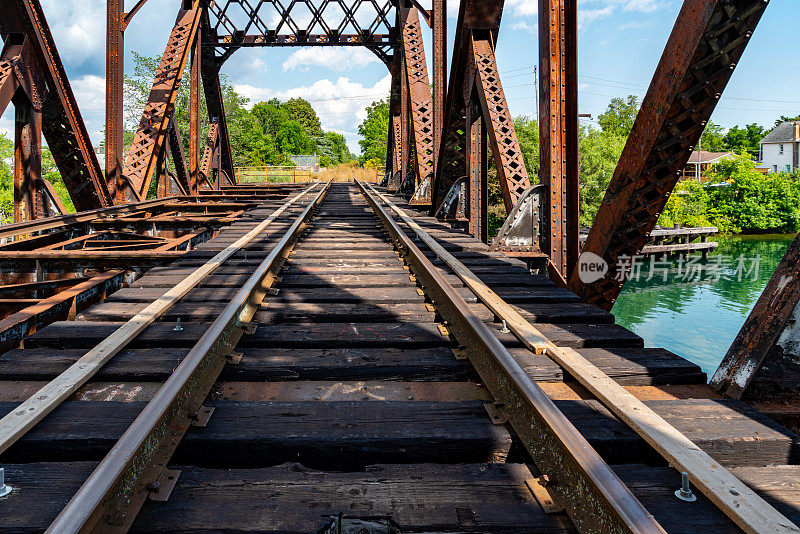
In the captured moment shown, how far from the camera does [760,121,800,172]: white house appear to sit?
75.4 m

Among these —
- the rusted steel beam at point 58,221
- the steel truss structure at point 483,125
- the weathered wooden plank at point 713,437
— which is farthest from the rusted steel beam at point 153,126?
the weathered wooden plank at point 713,437

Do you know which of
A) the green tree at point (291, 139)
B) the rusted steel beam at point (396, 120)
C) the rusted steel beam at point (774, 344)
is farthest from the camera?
the green tree at point (291, 139)

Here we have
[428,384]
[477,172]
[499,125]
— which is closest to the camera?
[428,384]

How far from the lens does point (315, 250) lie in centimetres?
643

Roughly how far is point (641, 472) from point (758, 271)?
123ft

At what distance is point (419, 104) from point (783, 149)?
8995 cm

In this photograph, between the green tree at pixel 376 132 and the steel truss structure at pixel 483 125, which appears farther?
the green tree at pixel 376 132

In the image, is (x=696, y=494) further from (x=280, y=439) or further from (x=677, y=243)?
(x=677, y=243)

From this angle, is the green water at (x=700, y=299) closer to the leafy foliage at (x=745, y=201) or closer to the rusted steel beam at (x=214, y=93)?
the leafy foliage at (x=745, y=201)

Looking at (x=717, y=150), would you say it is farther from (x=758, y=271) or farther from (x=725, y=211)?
(x=758, y=271)

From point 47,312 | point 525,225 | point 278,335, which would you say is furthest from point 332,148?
point 278,335

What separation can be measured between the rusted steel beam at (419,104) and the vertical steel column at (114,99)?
5.52m

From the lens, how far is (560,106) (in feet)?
15.8

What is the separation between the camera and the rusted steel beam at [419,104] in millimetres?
11008
